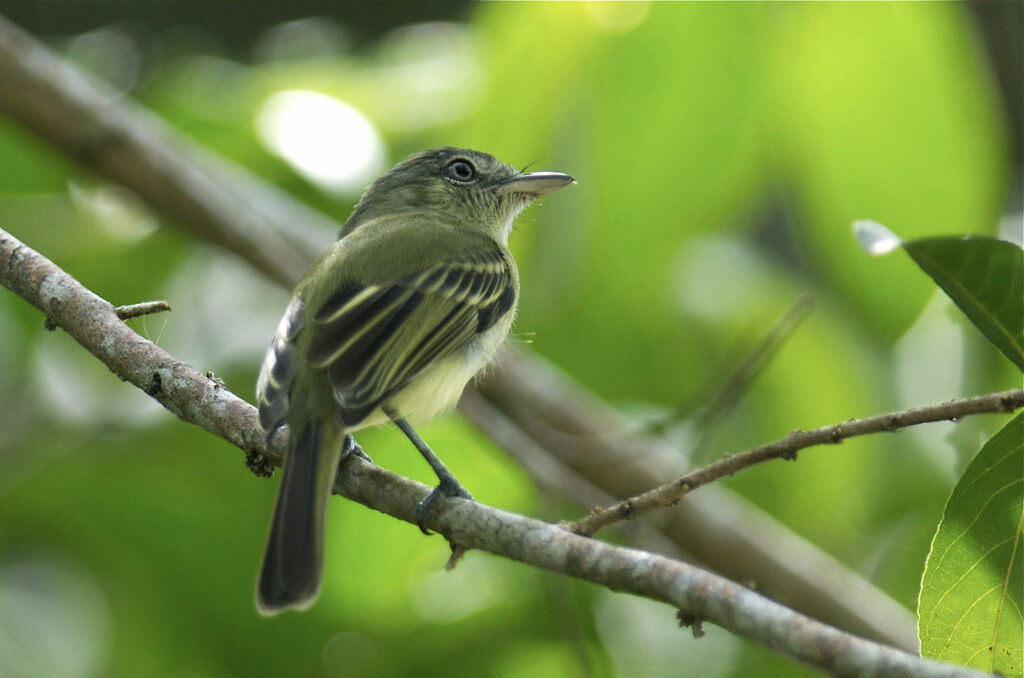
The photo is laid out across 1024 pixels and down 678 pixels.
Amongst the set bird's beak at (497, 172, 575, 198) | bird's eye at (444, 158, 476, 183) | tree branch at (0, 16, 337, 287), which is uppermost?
bird's beak at (497, 172, 575, 198)

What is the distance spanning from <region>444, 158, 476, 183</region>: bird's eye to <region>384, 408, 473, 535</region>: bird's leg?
4.67 ft

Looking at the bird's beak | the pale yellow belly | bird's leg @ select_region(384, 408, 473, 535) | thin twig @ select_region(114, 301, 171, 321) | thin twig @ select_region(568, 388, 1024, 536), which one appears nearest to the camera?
thin twig @ select_region(568, 388, 1024, 536)

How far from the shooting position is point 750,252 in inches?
181

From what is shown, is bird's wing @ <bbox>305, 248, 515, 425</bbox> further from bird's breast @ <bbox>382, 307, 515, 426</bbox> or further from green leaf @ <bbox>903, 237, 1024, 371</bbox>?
green leaf @ <bbox>903, 237, 1024, 371</bbox>

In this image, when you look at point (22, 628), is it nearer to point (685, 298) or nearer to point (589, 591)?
point (589, 591)

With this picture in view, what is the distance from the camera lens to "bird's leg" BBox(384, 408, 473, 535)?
2.15 metres

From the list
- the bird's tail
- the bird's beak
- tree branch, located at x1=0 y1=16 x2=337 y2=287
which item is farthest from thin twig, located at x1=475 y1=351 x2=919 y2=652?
the bird's tail

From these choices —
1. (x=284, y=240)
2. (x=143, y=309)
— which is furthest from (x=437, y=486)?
(x=284, y=240)

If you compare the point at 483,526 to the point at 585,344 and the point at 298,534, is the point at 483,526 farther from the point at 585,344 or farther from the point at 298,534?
the point at 585,344

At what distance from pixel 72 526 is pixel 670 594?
2593mm

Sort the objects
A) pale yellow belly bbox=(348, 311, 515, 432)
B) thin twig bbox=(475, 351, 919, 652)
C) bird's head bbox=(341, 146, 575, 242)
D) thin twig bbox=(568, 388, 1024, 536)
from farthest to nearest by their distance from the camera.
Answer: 1. bird's head bbox=(341, 146, 575, 242)
2. thin twig bbox=(475, 351, 919, 652)
3. pale yellow belly bbox=(348, 311, 515, 432)
4. thin twig bbox=(568, 388, 1024, 536)

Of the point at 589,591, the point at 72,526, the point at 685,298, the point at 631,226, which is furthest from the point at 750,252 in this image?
the point at 72,526

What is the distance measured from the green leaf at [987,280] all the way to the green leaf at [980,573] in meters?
0.21

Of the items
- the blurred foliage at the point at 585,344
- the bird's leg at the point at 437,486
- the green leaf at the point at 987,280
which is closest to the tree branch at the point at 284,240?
the blurred foliage at the point at 585,344
